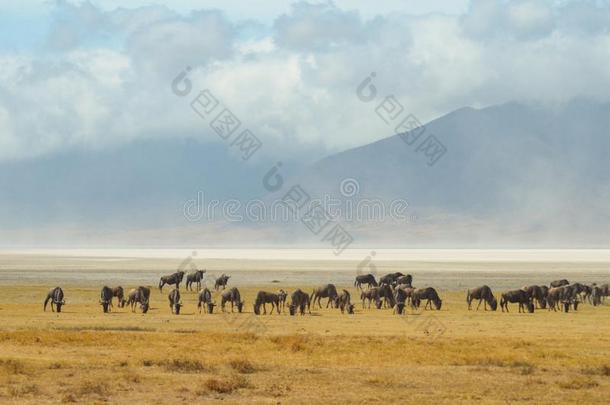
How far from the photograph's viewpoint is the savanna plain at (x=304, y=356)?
2275cm

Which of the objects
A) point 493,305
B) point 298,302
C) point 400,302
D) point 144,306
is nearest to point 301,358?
point 298,302

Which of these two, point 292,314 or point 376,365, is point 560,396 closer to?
point 376,365

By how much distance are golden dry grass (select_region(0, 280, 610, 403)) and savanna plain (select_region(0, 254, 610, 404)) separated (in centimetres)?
4

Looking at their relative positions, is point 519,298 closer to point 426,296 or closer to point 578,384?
point 426,296

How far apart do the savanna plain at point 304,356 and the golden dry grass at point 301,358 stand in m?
0.04

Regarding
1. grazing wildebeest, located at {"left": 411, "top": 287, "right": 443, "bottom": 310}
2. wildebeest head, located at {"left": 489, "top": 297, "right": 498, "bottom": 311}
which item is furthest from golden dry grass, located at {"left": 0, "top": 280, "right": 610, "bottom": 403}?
wildebeest head, located at {"left": 489, "top": 297, "right": 498, "bottom": 311}

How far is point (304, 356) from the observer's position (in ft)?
94.7

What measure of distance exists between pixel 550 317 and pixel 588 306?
311 inches

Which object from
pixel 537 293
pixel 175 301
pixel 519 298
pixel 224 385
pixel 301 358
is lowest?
pixel 224 385

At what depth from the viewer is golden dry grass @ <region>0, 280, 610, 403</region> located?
2278cm

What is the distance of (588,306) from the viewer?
50562mm

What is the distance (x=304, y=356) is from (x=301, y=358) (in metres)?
0.43

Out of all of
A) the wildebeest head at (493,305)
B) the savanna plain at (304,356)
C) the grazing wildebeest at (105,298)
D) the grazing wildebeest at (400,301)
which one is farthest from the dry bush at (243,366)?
the wildebeest head at (493,305)

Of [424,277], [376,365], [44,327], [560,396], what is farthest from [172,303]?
[424,277]
